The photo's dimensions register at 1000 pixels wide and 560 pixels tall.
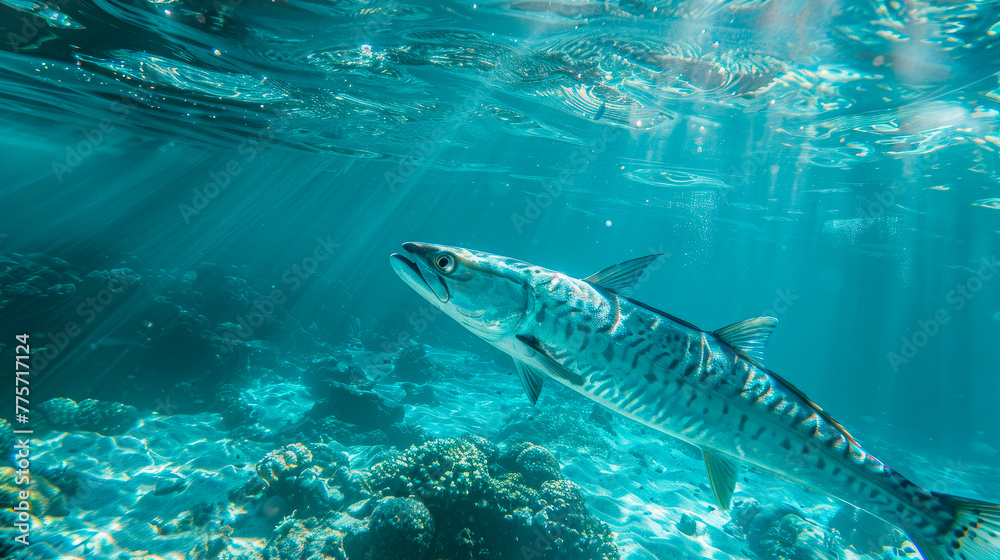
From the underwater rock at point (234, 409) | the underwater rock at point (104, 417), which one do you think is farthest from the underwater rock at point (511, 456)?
the underwater rock at point (104, 417)

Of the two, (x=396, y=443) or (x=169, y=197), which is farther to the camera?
(x=169, y=197)

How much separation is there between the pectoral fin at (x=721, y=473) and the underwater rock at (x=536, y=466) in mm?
5015

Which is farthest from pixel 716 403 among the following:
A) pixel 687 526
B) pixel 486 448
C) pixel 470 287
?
pixel 687 526

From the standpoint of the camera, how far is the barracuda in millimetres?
2432

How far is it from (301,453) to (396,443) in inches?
115

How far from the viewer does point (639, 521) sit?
833 cm

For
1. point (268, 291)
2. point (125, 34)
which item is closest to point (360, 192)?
point (268, 291)

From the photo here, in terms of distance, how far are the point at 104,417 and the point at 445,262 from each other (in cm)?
1041

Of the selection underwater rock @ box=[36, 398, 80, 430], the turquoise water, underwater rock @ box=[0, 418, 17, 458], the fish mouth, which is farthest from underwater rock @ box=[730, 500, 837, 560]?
underwater rock @ box=[36, 398, 80, 430]

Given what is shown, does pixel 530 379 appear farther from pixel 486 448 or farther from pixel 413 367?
pixel 413 367

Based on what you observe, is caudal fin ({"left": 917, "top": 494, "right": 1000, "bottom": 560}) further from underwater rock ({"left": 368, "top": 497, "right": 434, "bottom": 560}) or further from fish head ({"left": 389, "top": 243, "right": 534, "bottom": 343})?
underwater rock ({"left": 368, "top": 497, "right": 434, "bottom": 560})

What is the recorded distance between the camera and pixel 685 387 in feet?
8.16

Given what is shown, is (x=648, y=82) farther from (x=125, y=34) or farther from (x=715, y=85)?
(x=125, y=34)

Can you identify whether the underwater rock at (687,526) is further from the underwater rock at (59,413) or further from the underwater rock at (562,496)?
the underwater rock at (59,413)
